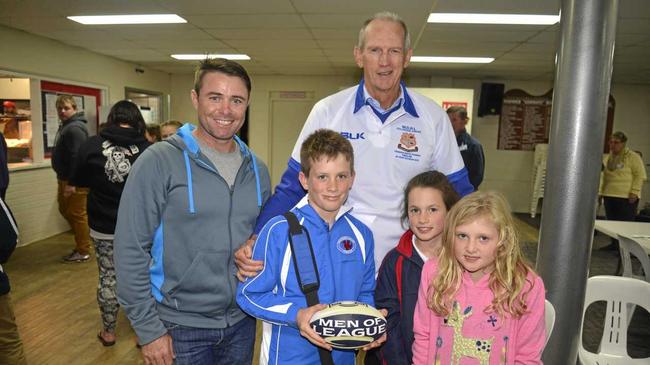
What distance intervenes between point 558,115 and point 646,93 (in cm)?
883

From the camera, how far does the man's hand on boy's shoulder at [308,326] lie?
1.22 m

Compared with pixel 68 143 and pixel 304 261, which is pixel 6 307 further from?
pixel 68 143

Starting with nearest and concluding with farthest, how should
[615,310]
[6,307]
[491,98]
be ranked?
[6,307] → [615,310] → [491,98]

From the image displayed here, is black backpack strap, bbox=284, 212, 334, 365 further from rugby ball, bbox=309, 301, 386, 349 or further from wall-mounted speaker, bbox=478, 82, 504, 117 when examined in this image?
wall-mounted speaker, bbox=478, 82, 504, 117

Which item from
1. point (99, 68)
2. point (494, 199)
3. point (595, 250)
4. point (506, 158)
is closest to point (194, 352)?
point (494, 199)

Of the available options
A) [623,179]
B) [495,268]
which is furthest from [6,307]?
[623,179]

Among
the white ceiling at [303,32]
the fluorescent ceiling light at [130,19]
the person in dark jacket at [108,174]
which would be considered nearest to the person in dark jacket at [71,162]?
the fluorescent ceiling light at [130,19]

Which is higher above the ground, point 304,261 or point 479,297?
point 304,261

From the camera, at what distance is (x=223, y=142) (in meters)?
1.57

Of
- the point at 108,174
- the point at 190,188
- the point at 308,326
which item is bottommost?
the point at 308,326

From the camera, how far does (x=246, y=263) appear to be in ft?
4.58

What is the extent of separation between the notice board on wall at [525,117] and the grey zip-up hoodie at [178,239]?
28.7 feet

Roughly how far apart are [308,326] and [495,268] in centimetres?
64

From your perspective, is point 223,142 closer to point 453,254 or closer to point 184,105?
point 453,254
